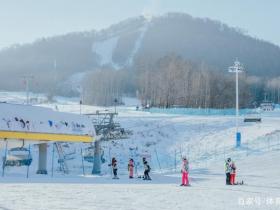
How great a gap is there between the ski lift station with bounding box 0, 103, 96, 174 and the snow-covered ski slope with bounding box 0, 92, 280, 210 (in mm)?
1923

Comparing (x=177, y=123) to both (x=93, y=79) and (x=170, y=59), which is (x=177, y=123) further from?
(x=93, y=79)

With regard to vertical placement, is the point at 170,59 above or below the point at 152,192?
above

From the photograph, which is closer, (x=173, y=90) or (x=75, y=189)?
(x=75, y=189)

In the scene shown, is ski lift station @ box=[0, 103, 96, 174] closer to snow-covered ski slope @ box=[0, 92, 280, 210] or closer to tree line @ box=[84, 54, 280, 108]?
snow-covered ski slope @ box=[0, 92, 280, 210]

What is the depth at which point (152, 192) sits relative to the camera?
70.6ft

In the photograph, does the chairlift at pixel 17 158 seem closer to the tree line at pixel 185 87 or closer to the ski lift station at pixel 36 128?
the ski lift station at pixel 36 128

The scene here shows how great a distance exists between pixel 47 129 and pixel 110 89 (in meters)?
106

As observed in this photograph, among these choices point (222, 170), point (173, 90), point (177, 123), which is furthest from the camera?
point (173, 90)

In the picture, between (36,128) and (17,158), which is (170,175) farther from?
(17,158)

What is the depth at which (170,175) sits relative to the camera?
35.8 m

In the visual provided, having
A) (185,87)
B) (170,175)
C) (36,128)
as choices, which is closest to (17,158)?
(36,128)

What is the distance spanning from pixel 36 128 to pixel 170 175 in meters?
9.87

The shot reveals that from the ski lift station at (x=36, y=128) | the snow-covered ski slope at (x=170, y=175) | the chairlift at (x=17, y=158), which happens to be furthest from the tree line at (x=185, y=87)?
the ski lift station at (x=36, y=128)

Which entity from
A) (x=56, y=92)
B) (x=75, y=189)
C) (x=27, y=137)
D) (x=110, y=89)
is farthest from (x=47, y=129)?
(x=56, y=92)
